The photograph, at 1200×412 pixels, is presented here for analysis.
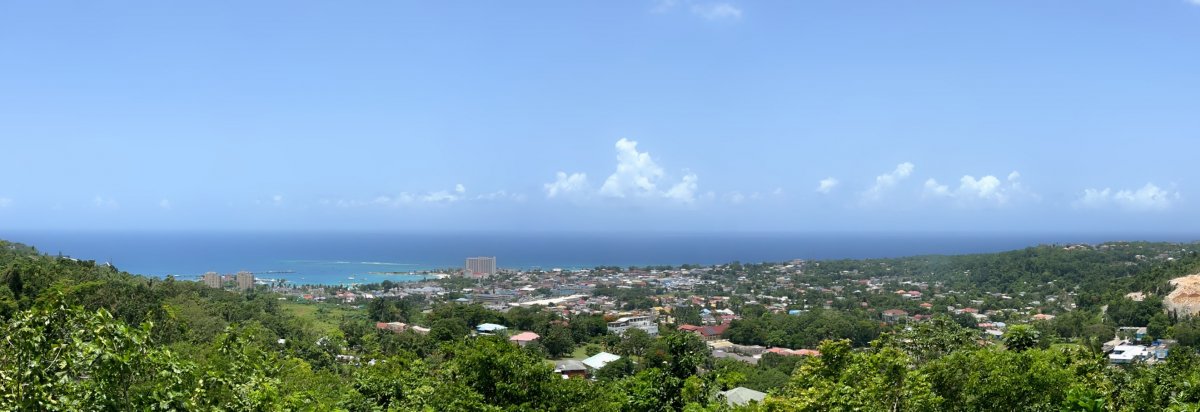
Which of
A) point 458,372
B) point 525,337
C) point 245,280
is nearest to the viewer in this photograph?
point 458,372

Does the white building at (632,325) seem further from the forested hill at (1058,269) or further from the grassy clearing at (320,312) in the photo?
the forested hill at (1058,269)

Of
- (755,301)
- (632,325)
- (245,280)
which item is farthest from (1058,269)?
(245,280)

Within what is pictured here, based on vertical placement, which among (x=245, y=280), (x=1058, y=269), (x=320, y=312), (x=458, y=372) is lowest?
(x=320, y=312)

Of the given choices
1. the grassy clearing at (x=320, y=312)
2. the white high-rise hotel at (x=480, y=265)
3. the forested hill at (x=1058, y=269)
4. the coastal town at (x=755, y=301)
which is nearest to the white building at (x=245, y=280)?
the coastal town at (x=755, y=301)

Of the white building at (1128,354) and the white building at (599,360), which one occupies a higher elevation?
the white building at (1128,354)

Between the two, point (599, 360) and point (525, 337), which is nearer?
point (599, 360)

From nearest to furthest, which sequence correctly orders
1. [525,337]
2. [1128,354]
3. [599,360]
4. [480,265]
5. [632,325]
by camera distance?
1. [1128,354]
2. [599,360]
3. [525,337]
4. [632,325]
5. [480,265]

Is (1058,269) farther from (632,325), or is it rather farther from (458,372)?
(458,372)

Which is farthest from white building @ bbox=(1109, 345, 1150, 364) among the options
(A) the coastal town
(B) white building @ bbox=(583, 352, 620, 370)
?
(B) white building @ bbox=(583, 352, 620, 370)

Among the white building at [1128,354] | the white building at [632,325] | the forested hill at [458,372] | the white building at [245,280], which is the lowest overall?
the white building at [632,325]
